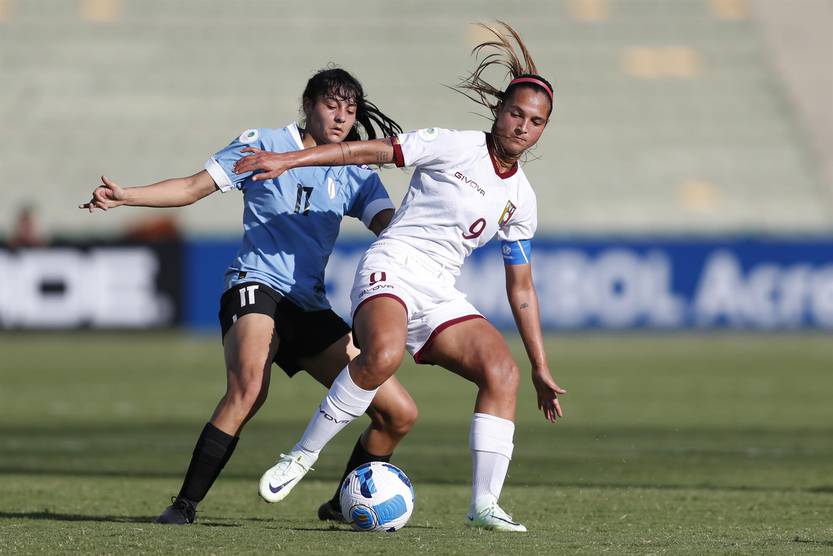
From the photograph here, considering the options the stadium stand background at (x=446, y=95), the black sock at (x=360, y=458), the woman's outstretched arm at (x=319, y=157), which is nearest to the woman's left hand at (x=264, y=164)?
the woman's outstretched arm at (x=319, y=157)

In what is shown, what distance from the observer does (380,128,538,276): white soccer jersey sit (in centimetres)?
637

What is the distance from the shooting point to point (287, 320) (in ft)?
22.3

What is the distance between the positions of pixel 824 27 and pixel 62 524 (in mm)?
32792

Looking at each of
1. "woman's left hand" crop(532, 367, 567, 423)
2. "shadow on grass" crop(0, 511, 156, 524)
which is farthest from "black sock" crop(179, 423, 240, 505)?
"woman's left hand" crop(532, 367, 567, 423)

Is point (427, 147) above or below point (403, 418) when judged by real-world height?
above

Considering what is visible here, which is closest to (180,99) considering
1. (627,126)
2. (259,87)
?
(259,87)

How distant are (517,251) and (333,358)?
3.43 ft

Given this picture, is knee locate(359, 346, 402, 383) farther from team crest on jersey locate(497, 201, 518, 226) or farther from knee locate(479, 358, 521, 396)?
team crest on jersey locate(497, 201, 518, 226)

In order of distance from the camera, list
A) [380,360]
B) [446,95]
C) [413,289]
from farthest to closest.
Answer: [446,95]
[413,289]
[380,360]

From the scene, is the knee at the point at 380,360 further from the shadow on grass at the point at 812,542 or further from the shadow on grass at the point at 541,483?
the shadow on grass at the point at 541,483

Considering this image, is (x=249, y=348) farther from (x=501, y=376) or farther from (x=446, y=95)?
(x=446, y=95)

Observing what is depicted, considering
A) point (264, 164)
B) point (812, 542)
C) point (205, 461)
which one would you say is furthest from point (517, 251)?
point (812, 542)

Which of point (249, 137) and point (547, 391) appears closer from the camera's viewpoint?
point (547, 391)

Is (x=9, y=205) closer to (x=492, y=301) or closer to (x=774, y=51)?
(x=492, y=301)
